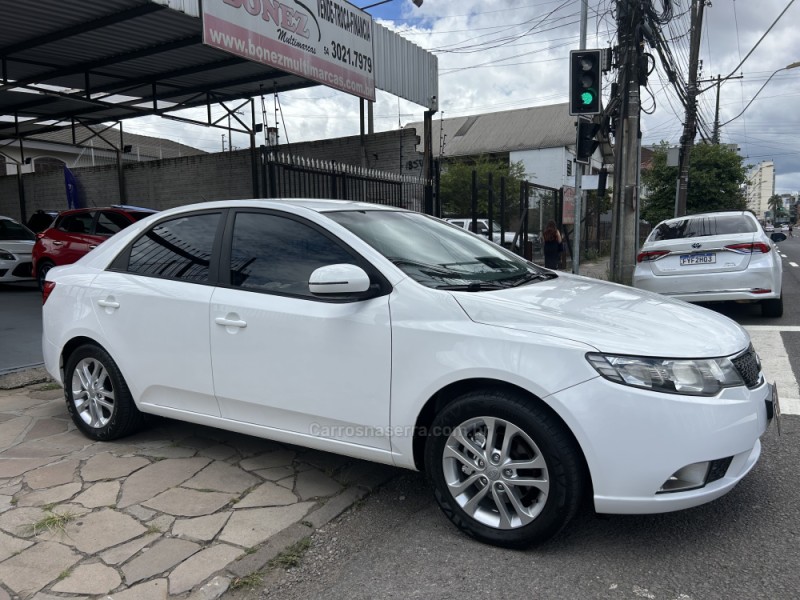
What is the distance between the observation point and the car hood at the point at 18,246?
1216 cm

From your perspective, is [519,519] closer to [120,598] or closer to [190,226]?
[120,598]

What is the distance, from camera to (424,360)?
114 inches

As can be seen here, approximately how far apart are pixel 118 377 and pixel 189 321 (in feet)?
2.67

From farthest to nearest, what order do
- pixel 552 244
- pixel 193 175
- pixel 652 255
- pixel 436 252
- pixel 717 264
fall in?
pixel 193 175 < pixel 552 244 < pixel 652 255 < pixel 717 264 < pixel 436 252

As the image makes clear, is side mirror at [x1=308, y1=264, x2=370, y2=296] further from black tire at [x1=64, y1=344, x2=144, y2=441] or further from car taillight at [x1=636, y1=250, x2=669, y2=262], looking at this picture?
car taillight at [x1=636, y1=250, x2=669, y2=262]

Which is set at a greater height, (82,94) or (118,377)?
(82,94)

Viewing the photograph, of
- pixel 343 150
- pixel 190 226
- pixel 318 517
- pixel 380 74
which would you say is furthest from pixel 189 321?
pixel 343 150

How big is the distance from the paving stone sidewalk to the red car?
246 inches

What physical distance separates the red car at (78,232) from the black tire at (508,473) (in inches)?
340

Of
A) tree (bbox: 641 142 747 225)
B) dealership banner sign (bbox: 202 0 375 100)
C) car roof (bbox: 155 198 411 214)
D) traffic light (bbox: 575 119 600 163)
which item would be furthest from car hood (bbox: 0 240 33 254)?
tree (bbox: 641 142 747 225)

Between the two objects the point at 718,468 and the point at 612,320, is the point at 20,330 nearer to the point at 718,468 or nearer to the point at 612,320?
the point at 612,320

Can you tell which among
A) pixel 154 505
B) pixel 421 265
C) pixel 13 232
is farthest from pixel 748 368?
pixel 13 232

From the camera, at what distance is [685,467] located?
2535 millimetres

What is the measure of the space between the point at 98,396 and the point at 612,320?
332 centimetres
